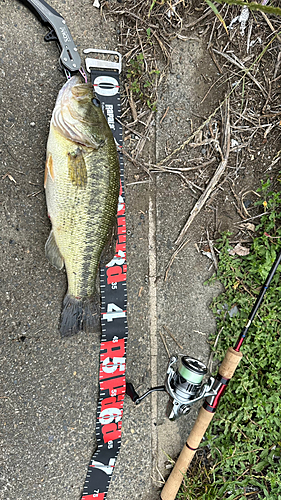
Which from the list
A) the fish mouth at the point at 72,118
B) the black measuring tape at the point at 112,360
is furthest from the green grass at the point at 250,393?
the fish mouth at the point at 72,118

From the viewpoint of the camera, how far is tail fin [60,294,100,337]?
2.68 meters

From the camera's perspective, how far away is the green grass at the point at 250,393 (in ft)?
10.4

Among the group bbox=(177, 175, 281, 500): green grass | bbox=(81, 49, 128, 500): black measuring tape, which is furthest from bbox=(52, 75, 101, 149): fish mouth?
bbox=(177, 175, 281, 500): green grass

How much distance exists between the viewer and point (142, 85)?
2971mm

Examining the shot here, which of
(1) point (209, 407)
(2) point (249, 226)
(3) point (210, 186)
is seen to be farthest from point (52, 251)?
(2) point (249, 226)

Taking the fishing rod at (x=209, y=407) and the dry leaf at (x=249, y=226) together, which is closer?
the fishing rod at (x=209, y=407)

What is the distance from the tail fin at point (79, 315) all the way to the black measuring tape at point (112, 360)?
0.21m

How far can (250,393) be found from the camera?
3213 millimetres

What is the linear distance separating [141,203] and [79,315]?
1.07 metres

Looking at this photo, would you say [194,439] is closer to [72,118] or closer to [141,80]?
[72,118]

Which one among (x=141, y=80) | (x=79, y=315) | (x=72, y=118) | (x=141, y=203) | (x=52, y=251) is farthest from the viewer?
(x=141, y=203)

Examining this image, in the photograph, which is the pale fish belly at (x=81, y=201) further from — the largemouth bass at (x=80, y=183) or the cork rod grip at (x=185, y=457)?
the cork rod grip at (x=185, y=457)

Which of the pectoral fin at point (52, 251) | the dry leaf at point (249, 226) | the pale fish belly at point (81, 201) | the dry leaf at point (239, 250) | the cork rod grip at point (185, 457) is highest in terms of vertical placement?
the pale fish belly at point (81, 201)

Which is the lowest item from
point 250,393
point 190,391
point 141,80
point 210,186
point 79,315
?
point 250,393
